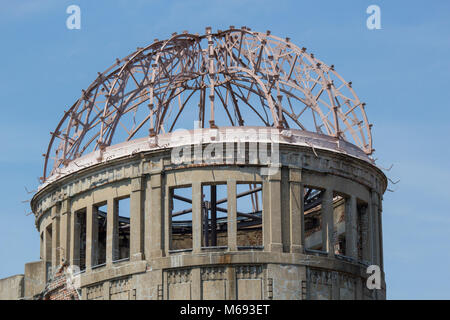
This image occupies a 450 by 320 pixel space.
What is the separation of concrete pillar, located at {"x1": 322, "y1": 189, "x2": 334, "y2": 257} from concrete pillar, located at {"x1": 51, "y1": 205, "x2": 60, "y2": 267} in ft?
49.1

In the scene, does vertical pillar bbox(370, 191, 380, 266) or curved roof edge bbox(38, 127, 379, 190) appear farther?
vertical pillar bbox(370, 191, 380, 266)

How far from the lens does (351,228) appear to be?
79.1 metres

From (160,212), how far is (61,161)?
28.0ft

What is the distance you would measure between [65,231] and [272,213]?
487 inches

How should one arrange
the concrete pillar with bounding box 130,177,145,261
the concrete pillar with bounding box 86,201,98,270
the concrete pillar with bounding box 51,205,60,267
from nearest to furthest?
the concrete pillar with bounding box 130,177,145,261 < the concrete pillar with bounding box 86,201,98,270 < the concrete pillar with bounding box 51,205,60,267

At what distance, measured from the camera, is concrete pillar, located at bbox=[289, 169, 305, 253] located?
76.5 metres

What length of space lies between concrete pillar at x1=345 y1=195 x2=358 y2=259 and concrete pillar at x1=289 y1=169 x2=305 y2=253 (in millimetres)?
3290

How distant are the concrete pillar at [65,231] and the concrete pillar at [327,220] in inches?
562

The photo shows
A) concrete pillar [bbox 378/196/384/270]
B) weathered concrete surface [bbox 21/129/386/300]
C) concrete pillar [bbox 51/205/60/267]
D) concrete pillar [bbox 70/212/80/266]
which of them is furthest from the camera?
concrete pillar [bbox 378/196/384/270]

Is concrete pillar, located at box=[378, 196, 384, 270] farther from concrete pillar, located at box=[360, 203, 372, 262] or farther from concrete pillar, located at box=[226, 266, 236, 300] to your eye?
concrete pillar, located at box=[226, 266, 236, 300]

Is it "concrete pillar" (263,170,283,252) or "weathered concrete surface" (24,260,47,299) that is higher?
"concrete pillar" (263,170,283,252)

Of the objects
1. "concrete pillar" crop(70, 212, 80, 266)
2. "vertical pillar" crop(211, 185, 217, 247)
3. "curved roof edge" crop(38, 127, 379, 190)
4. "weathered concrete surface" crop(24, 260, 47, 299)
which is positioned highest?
"curved roof edge" crop(38, 127, 379, 190)

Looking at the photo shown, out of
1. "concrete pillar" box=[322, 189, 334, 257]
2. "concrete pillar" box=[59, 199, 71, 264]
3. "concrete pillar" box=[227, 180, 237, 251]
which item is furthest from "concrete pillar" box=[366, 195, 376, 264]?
"concrete pillar" box=[59, 199, 71, 264]
